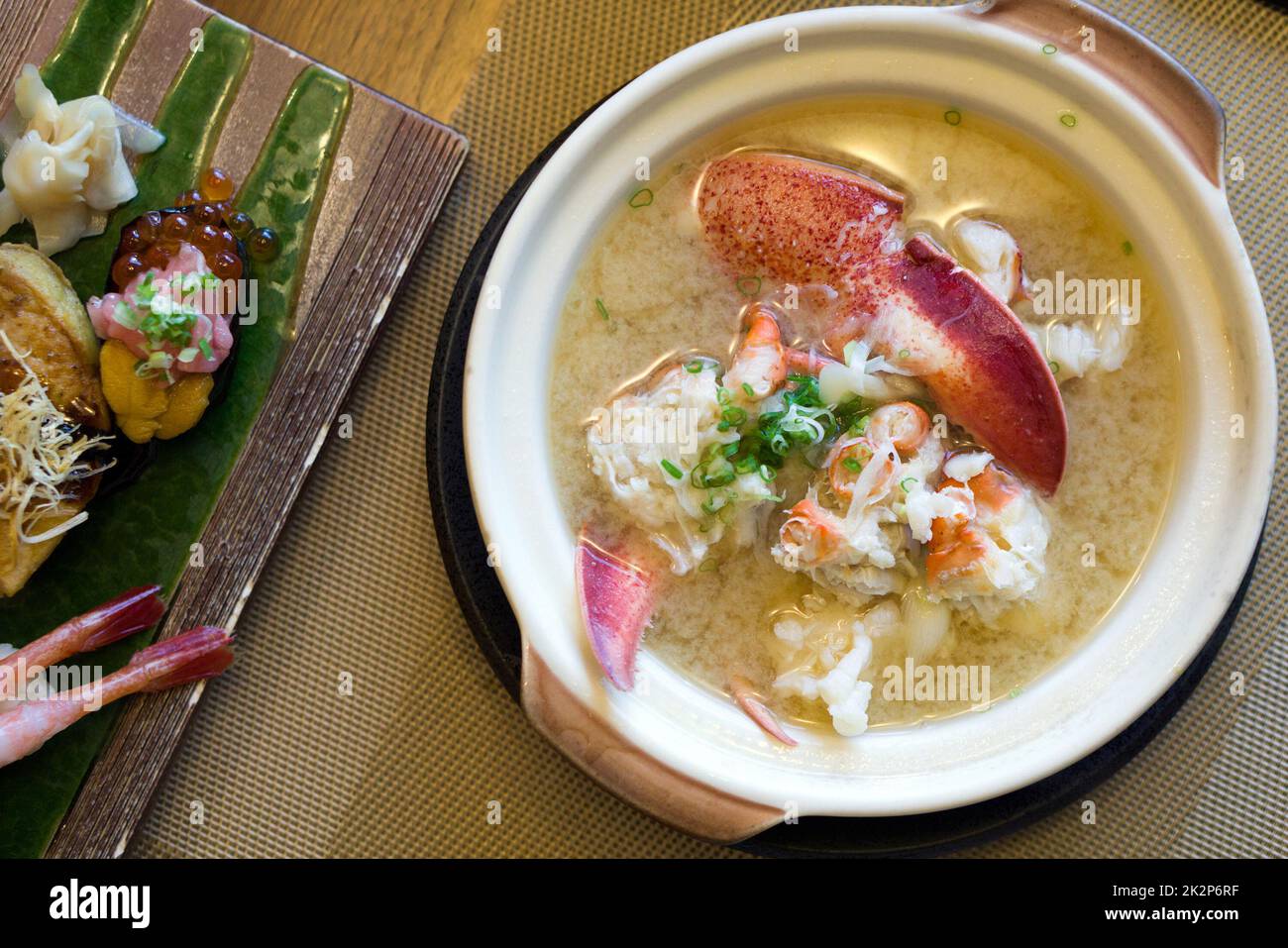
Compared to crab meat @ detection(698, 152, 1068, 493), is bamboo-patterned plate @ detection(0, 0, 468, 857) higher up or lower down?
lower down

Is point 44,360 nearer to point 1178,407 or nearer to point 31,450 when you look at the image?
point 31,450

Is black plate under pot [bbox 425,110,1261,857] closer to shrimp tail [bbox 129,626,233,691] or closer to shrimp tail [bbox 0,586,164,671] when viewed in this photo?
shrimp tail [bbox 129,626,233,691]

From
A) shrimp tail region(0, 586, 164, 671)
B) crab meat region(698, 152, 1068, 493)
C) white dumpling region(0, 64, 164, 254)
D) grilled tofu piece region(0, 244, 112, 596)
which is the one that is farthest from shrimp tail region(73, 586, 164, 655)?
crab meat region(698, 152, 1068, 493)

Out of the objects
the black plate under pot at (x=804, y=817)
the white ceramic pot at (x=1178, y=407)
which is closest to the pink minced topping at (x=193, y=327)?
the black plate under pot at (x=804, y=817)

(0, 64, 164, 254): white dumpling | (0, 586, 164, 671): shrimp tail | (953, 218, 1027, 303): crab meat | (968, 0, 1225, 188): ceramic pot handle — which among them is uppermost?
(968, 0, 1225, 188): ceramic pot handle

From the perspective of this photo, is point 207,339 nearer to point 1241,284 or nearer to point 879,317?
point 879,317

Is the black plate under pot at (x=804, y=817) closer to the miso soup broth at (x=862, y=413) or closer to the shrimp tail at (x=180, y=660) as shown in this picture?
the miso soup broth at (x=862, y=413)

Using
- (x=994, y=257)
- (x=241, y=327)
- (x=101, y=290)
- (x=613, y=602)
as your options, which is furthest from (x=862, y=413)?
(x=101, y=290)
